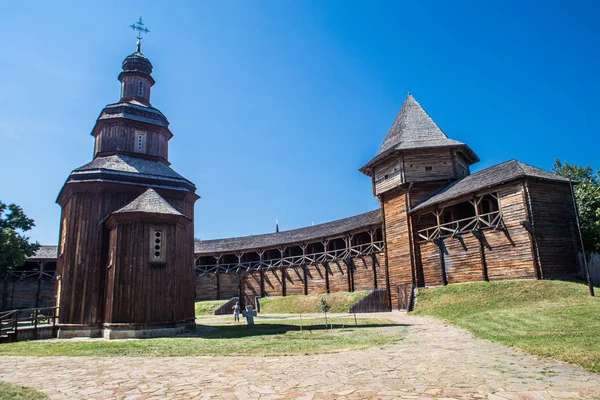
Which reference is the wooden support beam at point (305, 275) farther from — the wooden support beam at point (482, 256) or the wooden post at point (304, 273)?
the wooden support beam at point (482, 256)

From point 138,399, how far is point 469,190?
2015 centimetres

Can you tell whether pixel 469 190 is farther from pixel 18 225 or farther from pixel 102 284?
pixel 18 225

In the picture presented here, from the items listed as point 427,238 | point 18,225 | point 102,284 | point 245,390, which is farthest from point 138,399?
point 18,225

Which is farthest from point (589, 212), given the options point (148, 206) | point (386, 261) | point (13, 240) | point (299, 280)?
point (13, 240)

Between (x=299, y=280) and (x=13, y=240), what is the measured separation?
21534 millimetres

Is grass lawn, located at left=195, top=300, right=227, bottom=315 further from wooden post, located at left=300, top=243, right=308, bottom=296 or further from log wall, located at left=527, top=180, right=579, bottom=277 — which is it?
log wall, located at left=527, top=180, right=579, bottom=277

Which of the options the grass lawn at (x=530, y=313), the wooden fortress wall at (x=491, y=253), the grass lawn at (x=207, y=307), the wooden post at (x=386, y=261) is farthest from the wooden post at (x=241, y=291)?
the grass lawn at (x=530, y=313)

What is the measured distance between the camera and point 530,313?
15.0 m

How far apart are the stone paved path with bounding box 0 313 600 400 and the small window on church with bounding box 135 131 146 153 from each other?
13.3 m

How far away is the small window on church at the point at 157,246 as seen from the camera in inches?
640

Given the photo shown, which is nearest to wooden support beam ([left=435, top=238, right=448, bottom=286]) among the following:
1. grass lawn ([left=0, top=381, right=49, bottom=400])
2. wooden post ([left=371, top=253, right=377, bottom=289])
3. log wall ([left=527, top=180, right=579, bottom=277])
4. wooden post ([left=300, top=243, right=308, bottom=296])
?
log wall ([left=527, top=180, right=579, bottom=277])

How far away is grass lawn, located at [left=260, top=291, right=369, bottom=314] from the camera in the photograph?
95.5 ft

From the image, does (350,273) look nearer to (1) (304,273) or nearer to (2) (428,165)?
(1) (304,273)

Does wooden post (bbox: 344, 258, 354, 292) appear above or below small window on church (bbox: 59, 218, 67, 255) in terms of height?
below
